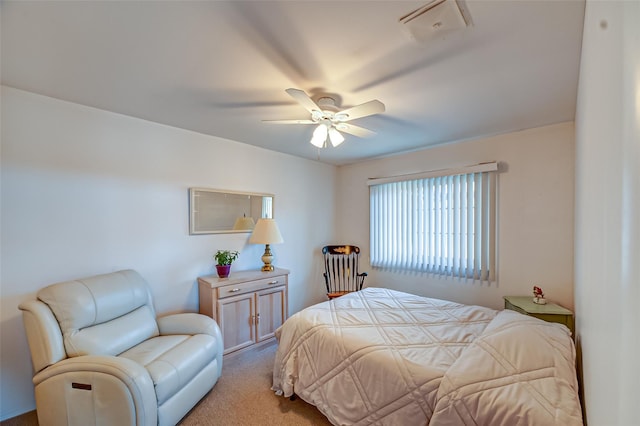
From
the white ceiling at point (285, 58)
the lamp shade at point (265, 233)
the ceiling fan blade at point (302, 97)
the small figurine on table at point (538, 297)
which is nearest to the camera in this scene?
the white ceiling at point (285, 58)

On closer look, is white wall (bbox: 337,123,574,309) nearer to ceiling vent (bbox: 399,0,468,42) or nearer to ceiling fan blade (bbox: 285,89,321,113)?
ceiling vent (bbox: 399,0,468,42)

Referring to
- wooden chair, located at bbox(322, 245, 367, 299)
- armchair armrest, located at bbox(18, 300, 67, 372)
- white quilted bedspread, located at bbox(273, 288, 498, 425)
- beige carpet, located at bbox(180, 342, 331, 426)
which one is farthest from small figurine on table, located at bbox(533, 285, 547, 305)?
armchair armrest, located at bbox(18, 300, 67, 372)

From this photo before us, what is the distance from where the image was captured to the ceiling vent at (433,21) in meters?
1.19

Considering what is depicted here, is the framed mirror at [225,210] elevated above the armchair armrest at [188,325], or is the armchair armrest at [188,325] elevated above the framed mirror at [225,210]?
the framed mirror at [225,210]

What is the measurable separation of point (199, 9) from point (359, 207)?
3.40 metres

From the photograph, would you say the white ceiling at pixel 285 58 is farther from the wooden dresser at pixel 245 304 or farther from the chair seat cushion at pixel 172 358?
the chair seat cushion at pixel 172 358

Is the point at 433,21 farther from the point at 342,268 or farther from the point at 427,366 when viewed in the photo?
the point at 342,268

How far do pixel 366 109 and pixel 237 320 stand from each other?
2.42 meters

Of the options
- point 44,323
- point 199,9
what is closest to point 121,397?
point 44,323

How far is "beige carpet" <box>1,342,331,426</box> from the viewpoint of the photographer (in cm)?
191

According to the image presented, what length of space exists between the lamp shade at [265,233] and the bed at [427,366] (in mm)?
1123

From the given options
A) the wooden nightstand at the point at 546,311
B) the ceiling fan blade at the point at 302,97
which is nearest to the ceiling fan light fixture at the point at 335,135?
the ceiling fan blade at the point at 302,97

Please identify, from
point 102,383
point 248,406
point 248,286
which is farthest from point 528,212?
point 102,383

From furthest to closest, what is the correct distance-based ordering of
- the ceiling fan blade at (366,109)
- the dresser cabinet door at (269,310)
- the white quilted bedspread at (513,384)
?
the dresser cabinet door at (269,310), the ceiling fan blade at (366,109), the white quilted bedspread at (513,384)
